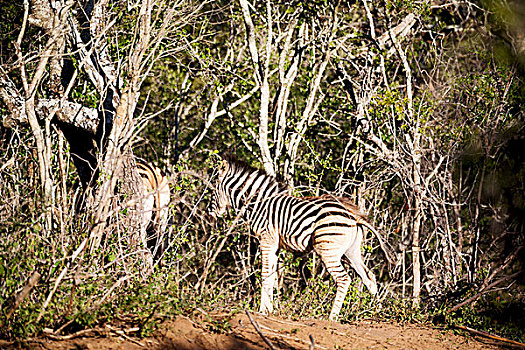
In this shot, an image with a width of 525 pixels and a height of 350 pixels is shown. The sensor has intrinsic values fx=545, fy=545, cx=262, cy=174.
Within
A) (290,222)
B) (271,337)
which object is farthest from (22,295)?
(290,222)

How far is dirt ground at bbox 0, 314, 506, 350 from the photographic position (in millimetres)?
4559

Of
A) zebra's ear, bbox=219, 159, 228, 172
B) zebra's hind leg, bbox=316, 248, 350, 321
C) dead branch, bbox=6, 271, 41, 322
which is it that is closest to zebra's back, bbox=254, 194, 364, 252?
zebra's hind leg, bbox=316, 248, 350, 321

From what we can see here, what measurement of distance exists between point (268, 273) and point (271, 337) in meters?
2.16

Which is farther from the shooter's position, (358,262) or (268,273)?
(358,262)

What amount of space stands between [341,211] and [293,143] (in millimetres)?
1918

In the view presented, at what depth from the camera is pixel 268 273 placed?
24.1 ft

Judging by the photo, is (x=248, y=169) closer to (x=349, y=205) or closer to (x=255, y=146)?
(x=349, y=205)

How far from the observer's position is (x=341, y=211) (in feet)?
23.7

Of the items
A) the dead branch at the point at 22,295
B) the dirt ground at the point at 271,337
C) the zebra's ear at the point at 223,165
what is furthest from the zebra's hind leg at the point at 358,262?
the dead branch at the point at 22,295

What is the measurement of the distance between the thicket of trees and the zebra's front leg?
0.28m

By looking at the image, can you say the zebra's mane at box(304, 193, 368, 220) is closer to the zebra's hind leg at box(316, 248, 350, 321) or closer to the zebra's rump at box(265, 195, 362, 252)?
the zebra's rump at box(265, 195, 362, 252)

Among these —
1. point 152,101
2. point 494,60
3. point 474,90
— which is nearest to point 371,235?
point 474,90

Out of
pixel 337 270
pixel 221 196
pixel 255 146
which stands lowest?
pixel 337 270

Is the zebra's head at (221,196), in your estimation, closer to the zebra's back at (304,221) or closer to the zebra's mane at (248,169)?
the zebra's mane at (248,169)
